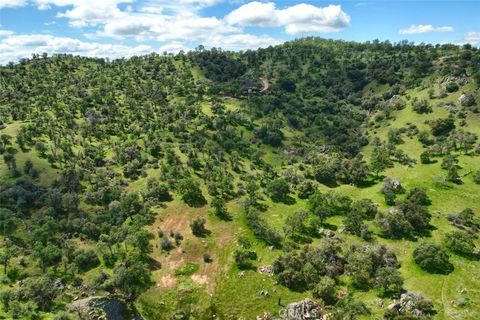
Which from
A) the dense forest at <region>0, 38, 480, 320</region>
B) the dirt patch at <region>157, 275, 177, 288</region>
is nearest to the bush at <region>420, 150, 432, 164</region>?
the dense forest at <region>0, 38, 480, 320</region>

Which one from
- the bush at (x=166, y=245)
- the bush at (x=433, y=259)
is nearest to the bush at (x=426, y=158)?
the bush at (x=433, y=259)

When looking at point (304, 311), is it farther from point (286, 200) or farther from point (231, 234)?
point (286, 200)

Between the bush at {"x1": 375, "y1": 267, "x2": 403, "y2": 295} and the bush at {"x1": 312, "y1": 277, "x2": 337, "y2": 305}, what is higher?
the bush at {"x1": 375, "y1": 267, "x2": 403, "y2": 295}

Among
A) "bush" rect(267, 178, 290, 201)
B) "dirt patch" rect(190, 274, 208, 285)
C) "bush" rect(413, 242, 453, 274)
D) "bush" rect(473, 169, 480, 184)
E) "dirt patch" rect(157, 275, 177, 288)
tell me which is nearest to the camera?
"bush" rect(413, 242, 453, 274)

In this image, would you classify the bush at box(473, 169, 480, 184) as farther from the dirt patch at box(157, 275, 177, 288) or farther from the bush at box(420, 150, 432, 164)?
the dirt patch at box(157, 275, 177, 288)

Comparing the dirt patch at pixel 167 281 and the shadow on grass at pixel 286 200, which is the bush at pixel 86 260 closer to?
the dirt patch at pixel 167 281

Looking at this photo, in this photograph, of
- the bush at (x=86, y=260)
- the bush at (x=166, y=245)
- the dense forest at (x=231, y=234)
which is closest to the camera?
the dense forest at (x=231, y=234)

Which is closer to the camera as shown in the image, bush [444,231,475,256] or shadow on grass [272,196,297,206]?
bush [444,231,475,256]

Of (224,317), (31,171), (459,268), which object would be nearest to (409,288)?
(459,268)

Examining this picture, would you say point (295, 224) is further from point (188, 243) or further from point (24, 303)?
point (24, 303)
